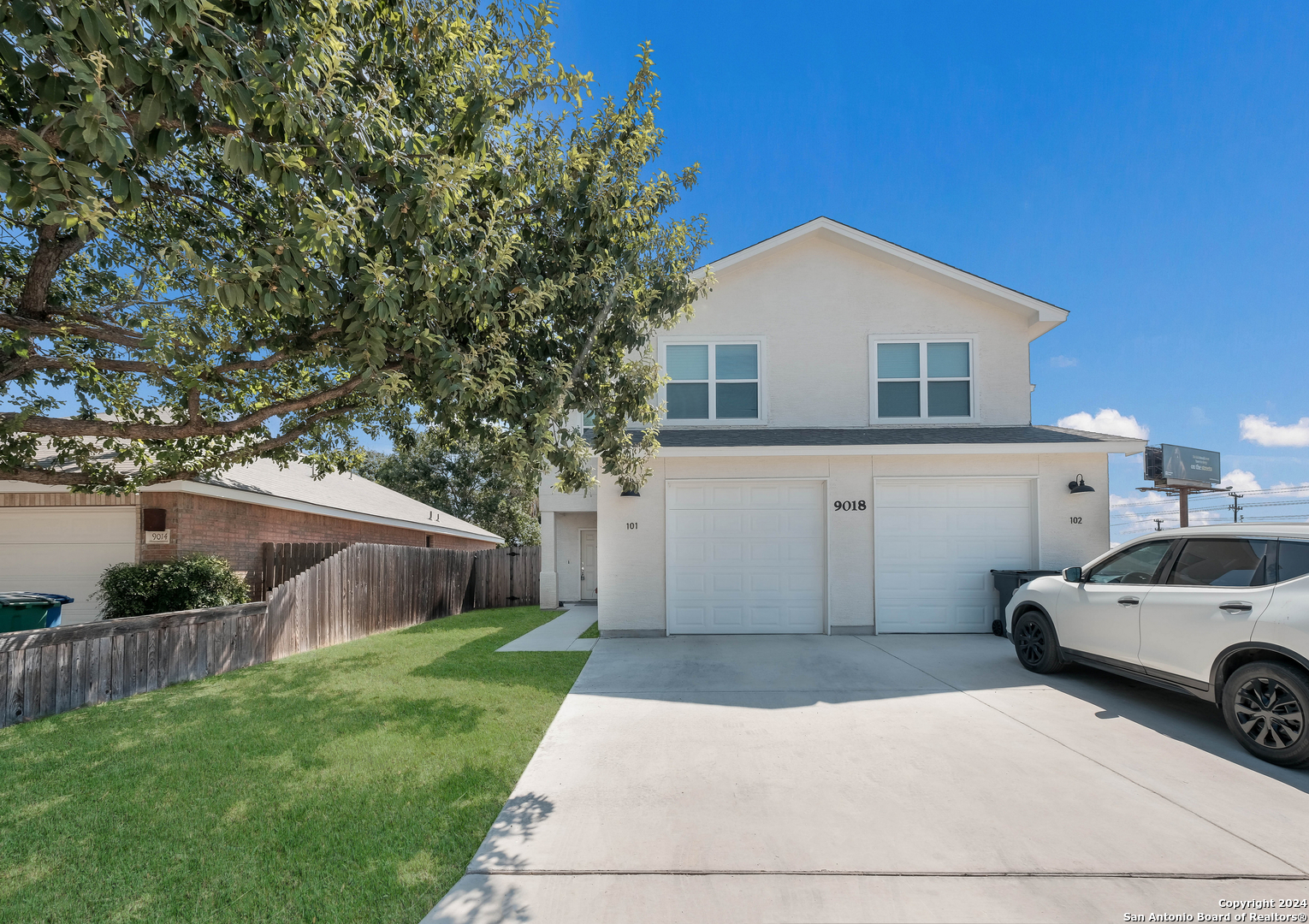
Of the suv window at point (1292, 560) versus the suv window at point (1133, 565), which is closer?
the suv window at point (1292, 560)

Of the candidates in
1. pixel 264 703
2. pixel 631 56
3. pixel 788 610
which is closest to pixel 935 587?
pixel 788 610

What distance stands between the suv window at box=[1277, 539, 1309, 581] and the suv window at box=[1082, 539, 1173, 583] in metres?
1.03

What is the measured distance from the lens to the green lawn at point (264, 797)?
3.25 metres

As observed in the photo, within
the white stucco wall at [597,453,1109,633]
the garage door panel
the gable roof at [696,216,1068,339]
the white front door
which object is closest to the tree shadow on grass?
the white stucco wall at [597,453,1109,633]

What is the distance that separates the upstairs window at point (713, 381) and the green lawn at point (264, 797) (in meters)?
5.57

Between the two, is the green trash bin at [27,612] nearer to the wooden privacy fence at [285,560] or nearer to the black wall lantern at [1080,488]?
the wooden privacy fence at [285,560]

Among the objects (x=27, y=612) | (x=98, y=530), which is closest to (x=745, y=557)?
(x=27, y=612)

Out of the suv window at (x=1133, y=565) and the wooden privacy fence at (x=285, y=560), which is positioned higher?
the suv window at (x=1133, y=565)

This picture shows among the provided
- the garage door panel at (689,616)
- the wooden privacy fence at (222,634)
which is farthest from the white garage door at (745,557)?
the wooden privacy fence at (222,634)

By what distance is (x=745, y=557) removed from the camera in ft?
34.9

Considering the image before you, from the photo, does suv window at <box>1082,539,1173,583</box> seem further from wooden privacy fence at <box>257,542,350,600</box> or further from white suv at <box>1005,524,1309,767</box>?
wooden privacy fence at <box>257,542,350,600</box>

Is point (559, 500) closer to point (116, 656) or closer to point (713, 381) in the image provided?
point (713, 381)

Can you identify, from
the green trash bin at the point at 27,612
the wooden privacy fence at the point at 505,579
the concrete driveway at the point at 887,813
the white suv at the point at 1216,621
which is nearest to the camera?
the concrete driveway at the point at 887,813

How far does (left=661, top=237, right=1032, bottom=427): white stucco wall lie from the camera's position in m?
11.6
